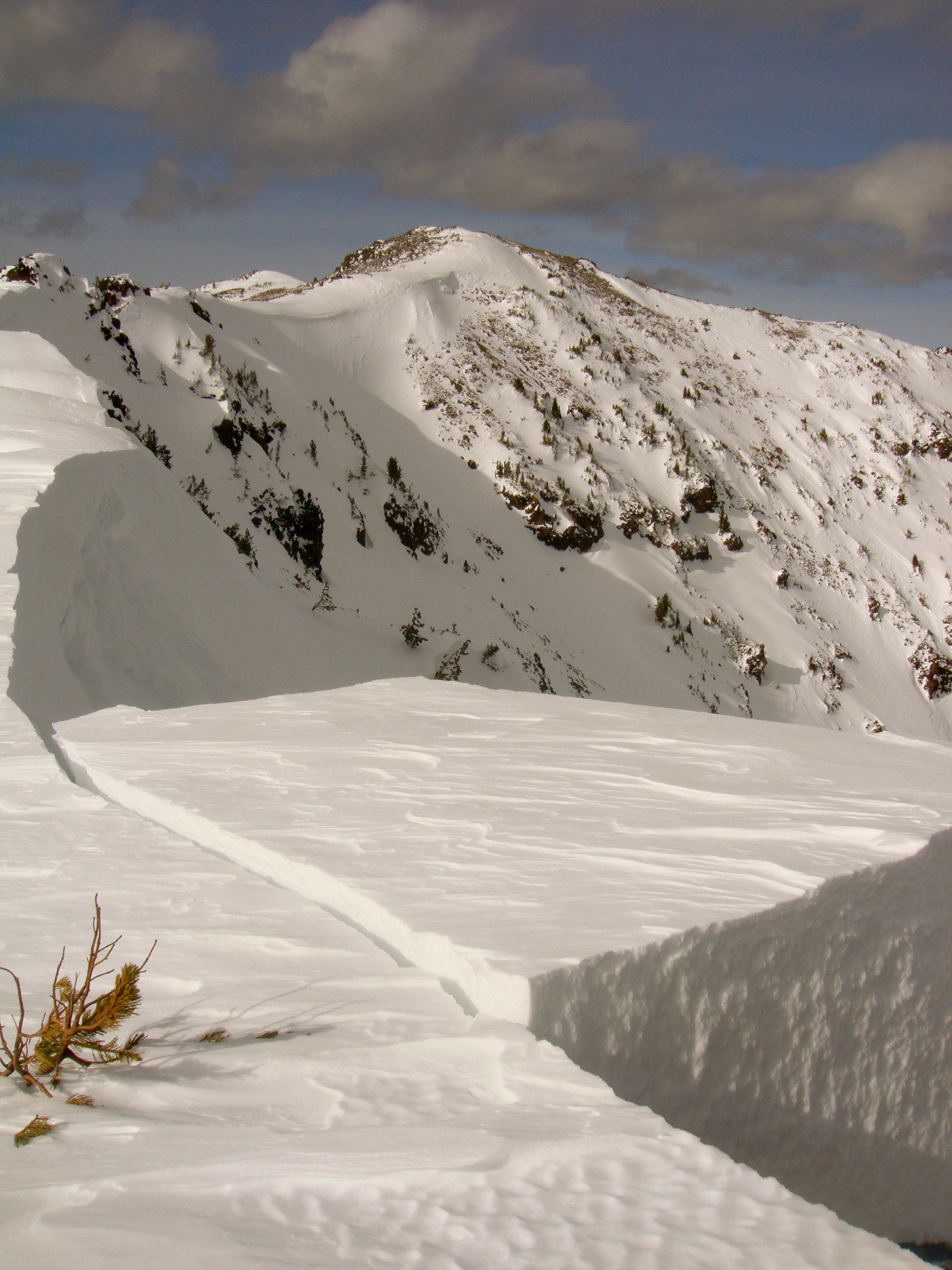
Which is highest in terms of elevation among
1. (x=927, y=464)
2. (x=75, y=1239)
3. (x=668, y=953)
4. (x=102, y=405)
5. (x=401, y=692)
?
(x=927, y=464)

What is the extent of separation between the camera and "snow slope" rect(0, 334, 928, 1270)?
1.27m

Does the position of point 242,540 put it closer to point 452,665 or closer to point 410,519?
point 452,665

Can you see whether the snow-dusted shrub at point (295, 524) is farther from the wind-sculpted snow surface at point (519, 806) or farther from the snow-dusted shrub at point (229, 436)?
the wind-sculpted snow surface at point (519, 806)

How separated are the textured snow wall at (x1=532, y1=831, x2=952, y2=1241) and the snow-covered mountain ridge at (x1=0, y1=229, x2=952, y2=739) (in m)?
9.47

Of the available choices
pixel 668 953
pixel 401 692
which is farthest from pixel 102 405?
pixel 668 953

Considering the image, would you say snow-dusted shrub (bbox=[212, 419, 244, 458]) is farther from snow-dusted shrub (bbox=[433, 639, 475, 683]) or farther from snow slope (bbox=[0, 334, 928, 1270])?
snow slope (bbox=[0, 334, 928, 1270])

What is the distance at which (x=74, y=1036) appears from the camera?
1632 mm

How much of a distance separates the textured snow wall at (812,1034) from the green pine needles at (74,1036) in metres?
0.79

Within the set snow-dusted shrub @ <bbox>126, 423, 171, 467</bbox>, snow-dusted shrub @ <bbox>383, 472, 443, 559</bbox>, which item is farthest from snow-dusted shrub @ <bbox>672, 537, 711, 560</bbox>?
snow-dusted shrub @ <bbox>126, 423, 171, 467</bbox>

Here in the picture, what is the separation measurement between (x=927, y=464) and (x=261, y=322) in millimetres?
23827

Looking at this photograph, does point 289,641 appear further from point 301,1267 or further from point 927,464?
point 927,464

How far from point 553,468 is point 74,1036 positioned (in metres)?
26.2

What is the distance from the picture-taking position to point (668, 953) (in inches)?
84.2

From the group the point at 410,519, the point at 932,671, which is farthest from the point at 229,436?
the point at 932,671
